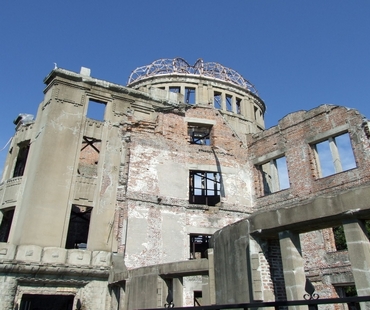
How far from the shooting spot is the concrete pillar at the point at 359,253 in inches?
204

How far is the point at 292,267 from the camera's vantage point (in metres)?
6.12

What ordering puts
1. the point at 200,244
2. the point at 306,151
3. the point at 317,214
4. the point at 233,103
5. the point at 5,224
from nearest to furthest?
the point at 317,214, the point at 5,224, the point at 306,151, the point at 200,244, the point at 233,103

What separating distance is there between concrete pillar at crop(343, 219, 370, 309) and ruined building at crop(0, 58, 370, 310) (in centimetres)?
182

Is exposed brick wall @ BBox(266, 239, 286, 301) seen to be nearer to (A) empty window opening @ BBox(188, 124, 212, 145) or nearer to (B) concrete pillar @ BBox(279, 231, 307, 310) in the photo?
(B) concrete pillar @ BBox(279, 231, 307, 310)

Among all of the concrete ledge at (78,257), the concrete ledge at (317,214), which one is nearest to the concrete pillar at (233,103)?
the concrete ledge at (78,257)

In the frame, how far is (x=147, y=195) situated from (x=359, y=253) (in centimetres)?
1038

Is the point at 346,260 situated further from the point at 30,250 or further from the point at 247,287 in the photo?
the point at 30,250

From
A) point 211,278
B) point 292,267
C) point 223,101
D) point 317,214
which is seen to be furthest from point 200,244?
point 317,214

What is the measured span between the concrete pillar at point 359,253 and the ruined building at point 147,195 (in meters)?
1.82

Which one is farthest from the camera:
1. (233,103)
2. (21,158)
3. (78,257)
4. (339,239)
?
(233,103)

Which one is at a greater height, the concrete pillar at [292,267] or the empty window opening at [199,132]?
the empty window opening at [199,132]

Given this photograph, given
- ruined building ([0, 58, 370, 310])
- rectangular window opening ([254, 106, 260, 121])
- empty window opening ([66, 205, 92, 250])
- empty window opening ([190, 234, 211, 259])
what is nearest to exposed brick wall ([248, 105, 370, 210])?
ruined building ([0, 58, 370, 310])

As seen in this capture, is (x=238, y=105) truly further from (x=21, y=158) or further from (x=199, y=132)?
(x=21, y=158)

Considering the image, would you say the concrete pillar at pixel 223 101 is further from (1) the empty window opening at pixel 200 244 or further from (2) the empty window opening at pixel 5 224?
(2) the empty window opening at pixel 5 224
